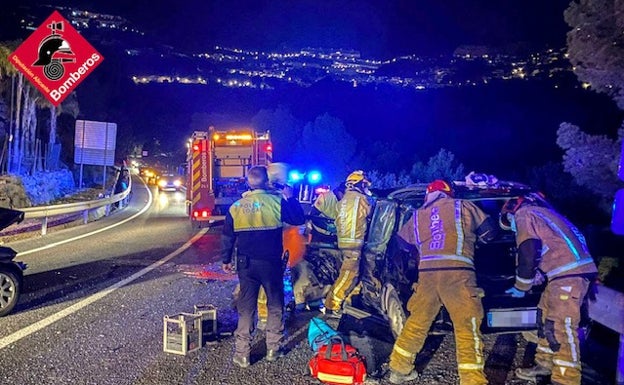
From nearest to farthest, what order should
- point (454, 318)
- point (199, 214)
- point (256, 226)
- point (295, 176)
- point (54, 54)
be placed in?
point (454, 318) < point (256, 226) < point (295, 176) < point (199, 214) < point (54, 54)

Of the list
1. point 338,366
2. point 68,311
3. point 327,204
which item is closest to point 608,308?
point 338,366

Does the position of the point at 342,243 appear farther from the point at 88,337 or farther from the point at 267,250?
the point at 88,337

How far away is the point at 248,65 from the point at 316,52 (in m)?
26.2

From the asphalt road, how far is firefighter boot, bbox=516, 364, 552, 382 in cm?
9

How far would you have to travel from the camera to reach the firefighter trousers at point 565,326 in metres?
4.40

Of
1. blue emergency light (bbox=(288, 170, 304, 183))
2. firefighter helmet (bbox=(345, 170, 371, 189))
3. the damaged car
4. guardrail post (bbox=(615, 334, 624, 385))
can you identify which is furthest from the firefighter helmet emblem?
guardrail post (bbox=(615, 334, 624, 385))

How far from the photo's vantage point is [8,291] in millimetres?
6527

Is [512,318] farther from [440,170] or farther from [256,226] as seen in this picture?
[440,170]

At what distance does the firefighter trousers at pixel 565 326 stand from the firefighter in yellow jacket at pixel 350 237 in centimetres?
247

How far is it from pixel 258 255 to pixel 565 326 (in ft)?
8.77

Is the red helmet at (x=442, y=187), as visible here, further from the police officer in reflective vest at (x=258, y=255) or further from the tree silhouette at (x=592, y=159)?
the tree silhouette at (x=592, y=159)

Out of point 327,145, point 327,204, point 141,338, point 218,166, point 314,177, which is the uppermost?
point 327,145

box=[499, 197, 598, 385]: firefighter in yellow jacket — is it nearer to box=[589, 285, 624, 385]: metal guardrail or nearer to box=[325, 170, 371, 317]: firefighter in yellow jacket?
box=[589, 285, 624, 385]: metal guardrail

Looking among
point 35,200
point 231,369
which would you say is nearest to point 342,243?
point 231,369
